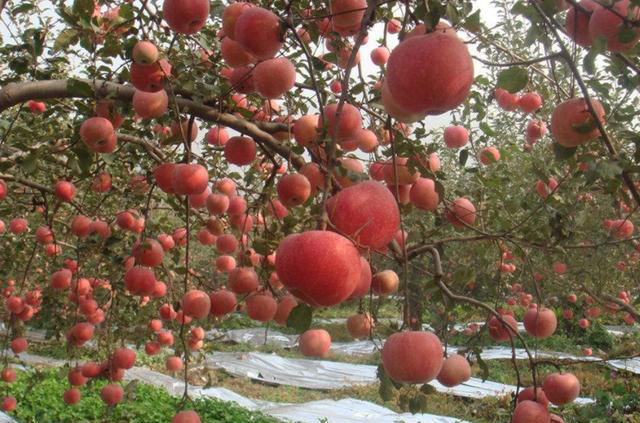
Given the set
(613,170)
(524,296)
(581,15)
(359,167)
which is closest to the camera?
(613,170)

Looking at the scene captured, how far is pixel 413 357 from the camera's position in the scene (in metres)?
1.18

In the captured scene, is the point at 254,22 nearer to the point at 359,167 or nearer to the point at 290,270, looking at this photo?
the point at 359,167

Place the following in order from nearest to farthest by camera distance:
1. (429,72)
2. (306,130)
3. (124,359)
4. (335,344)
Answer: (429,72) → (306,130) → (124,359) → (335,344)

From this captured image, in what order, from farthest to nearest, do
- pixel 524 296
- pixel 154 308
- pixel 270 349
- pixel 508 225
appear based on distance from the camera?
pixel 270 349, pixel 524 296, pixel 154 308, pixel 508 225

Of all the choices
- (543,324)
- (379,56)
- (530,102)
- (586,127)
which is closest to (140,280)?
(379,56)

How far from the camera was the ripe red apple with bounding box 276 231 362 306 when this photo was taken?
0.83 metres

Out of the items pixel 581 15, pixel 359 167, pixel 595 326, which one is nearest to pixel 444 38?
pixel 581 15

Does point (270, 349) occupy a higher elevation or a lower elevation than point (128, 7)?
lower

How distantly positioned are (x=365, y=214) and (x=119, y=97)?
52.8 inches

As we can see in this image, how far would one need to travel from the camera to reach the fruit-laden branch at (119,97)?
1.92 meters

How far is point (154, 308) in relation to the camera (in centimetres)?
438

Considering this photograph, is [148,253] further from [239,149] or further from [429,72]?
[429,72]

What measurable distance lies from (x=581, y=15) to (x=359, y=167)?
669 mm

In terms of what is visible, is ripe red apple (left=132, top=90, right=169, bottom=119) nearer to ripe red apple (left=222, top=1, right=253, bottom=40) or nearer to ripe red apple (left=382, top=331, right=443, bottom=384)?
ripe red apple (left=222, top=1, right=253, bottom=40)
